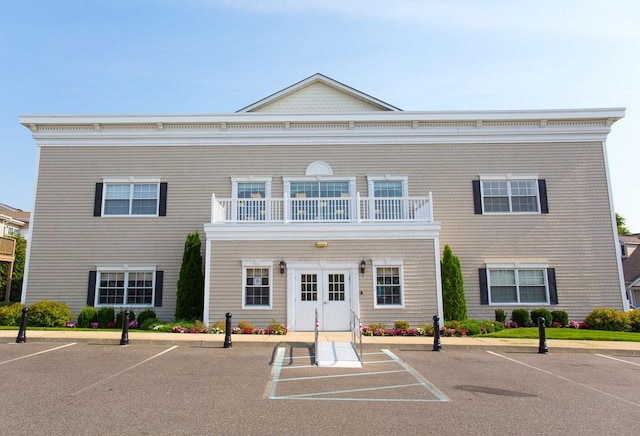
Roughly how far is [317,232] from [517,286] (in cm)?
810

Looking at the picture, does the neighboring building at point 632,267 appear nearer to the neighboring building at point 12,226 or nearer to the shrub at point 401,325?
the shrub at point 401,325

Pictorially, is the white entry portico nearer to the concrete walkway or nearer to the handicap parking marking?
the concrete walkway

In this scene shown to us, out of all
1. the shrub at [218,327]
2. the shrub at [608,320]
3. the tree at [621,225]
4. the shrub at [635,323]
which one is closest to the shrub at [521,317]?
the shrub at [608,320]

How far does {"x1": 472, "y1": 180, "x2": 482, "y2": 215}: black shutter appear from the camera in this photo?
18172 millimetres

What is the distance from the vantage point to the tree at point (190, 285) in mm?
16250

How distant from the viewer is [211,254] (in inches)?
624

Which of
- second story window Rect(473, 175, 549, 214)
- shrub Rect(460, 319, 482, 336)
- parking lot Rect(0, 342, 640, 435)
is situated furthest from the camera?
second story window Rect(473, 175, 549, 214)

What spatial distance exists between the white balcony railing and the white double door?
6.24 feet

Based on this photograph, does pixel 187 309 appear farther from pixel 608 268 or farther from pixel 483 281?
pixel 608 268

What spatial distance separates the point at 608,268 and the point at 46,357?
744 inches

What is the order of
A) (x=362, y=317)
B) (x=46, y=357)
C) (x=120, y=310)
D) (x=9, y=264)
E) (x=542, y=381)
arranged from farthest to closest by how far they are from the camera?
(x=9, y=264) < (x=120, y=310) < (x=362, y=317) < (x=46, y=357) < (x=542, y=381)

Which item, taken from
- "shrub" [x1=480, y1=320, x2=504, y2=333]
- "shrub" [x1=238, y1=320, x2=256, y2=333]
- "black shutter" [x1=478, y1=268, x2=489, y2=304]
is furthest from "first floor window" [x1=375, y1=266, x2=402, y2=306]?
"shrub" [x1=238, y1=320, x2=256, y2=333]

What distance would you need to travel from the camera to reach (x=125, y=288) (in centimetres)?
1783

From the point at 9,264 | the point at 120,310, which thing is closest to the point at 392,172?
the point at 120,310
